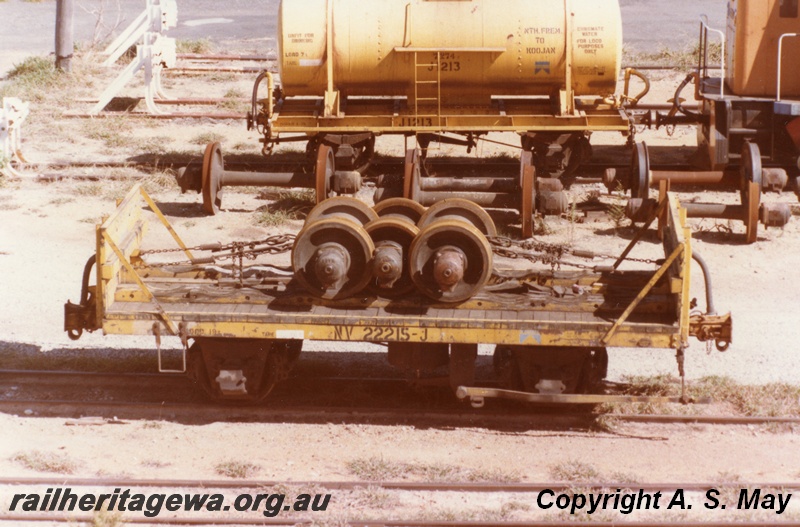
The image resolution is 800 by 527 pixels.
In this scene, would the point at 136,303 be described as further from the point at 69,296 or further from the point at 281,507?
the point at 69,296

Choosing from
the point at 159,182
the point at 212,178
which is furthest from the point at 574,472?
the point at 159,182

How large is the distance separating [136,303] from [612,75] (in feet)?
29.8

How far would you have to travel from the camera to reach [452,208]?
10086 mm

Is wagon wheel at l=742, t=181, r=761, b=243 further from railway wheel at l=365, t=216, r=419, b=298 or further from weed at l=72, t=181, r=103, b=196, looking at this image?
weed at l=72, t=181, r=103, b=196

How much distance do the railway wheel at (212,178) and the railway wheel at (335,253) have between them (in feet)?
20.8

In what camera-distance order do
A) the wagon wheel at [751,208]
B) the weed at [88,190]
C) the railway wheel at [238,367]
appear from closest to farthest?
1. the railway wheel at [238,367]
2. the wagon wheel at [751,208]
3. the weed at [88,190]

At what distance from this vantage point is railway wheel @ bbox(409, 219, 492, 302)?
8.86 m

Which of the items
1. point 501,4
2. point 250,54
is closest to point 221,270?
point 501,4

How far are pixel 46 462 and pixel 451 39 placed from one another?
30.1 feet

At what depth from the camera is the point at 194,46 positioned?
2623 centimetres

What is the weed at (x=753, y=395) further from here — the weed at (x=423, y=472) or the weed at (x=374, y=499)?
the weed at (x=374, y=499)

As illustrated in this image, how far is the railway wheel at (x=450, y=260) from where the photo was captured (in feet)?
29.1

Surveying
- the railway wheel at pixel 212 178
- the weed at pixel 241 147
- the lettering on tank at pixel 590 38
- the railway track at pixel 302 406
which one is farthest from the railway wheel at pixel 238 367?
the weed at pixel 241 147

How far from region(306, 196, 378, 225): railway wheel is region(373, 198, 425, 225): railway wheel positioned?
280 millimetres
